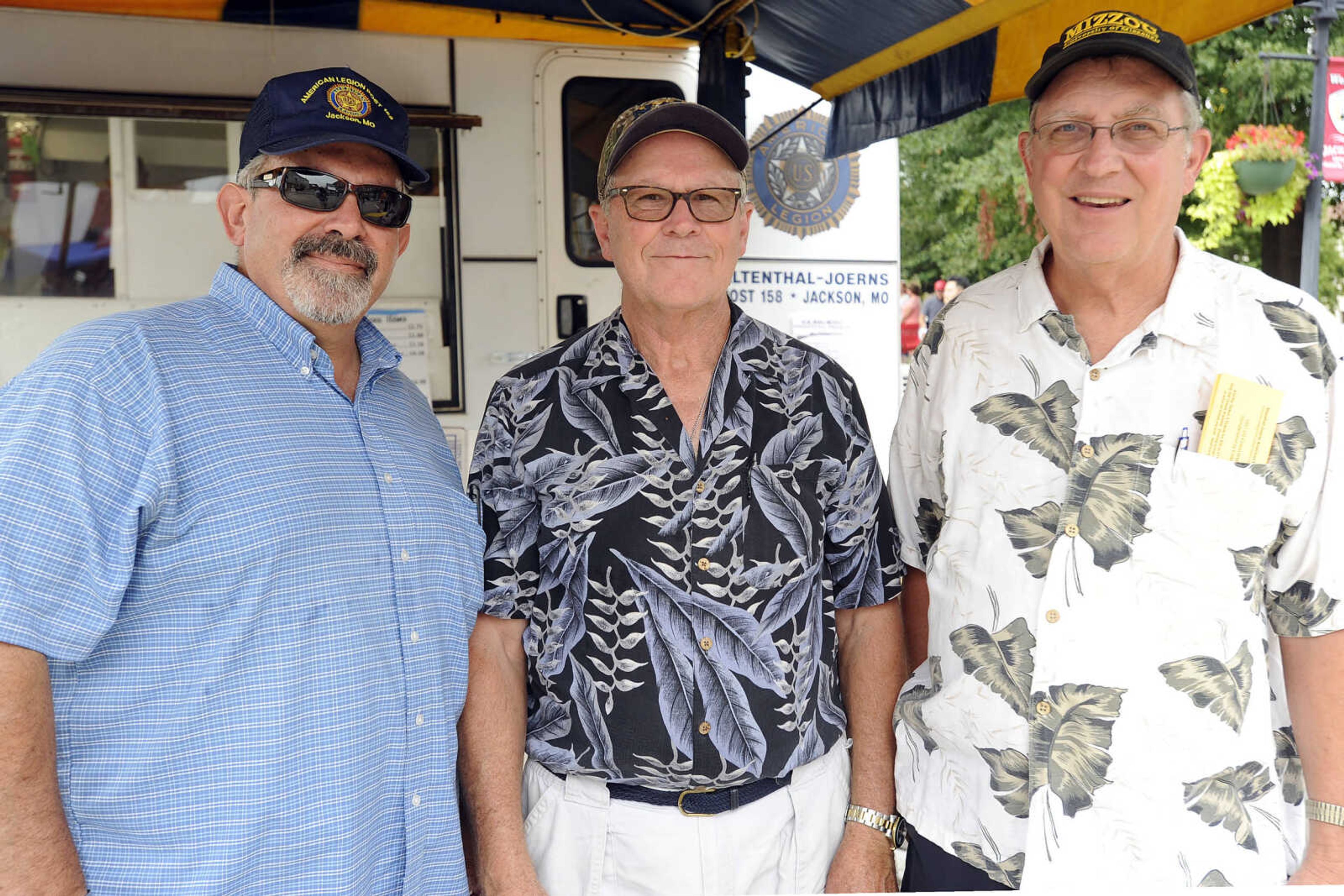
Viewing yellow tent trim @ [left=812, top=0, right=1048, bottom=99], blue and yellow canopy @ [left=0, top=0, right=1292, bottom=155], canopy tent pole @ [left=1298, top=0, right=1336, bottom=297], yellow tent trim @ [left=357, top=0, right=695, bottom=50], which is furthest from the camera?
canopy tent pole @ [left=1298, top=0, right=1336, bottom=297]

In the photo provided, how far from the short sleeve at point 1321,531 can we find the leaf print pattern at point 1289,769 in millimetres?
230

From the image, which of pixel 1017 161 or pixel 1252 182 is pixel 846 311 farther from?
pixel 1017 161

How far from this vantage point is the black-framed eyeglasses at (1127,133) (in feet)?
6.05

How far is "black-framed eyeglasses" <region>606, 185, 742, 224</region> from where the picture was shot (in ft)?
6.65

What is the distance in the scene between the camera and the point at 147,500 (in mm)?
1570

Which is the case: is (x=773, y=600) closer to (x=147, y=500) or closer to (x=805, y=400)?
(x=805, y=400)

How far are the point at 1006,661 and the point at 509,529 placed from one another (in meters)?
0.93

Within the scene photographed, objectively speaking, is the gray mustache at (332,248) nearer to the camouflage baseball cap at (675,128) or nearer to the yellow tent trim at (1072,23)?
the camouflage baseball cap at (675,128)

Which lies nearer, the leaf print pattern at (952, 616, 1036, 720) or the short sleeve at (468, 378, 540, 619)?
the leaf print pattern at (952, 616, 1036, 720)

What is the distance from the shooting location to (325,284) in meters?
1.89

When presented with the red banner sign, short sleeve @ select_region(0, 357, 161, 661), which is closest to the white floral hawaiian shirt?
short sleeve @ select_region(0, 357, 161, 661)

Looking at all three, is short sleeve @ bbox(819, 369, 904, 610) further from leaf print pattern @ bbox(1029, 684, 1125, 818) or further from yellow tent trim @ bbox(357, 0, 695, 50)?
→ yellow tent trim @ bbox(357, 0, 695, 50)

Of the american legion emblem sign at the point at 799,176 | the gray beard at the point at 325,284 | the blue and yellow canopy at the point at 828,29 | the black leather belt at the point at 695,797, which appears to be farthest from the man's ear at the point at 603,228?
the american legion emblem sign at the point at 799,176

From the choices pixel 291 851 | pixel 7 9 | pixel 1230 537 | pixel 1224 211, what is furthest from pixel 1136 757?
pixel 1224 211
